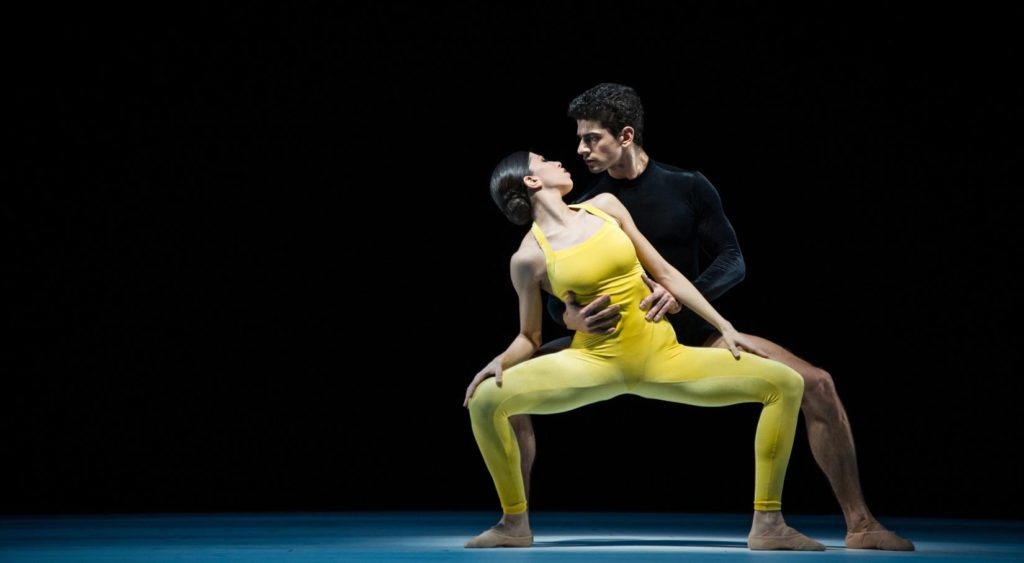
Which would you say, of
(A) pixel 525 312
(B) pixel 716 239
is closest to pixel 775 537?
(A) pixel 525 312

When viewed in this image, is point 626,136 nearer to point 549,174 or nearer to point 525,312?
point 549,174

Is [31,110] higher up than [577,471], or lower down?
higher up

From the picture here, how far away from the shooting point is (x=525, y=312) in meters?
4.15

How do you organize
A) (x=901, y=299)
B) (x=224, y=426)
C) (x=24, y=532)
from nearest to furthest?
(x=24, y=532), (x=901, y=299), (x=224, y=426)

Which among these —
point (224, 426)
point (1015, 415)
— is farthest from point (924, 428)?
point (224, 426)

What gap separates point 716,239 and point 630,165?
36cm

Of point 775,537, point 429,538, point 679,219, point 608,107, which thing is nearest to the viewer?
point 775,537

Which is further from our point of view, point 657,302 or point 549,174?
point 549,174

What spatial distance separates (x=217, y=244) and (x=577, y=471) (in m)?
1.99

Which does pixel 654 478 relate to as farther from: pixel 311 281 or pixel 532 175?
pixel 532 175

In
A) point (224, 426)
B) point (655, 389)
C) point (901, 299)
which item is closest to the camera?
point (655, 389)

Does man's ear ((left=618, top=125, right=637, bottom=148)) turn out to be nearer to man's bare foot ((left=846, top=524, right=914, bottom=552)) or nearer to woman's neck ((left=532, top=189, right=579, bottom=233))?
woman's neck ((left=532, top=189, right=579, bottom=233))

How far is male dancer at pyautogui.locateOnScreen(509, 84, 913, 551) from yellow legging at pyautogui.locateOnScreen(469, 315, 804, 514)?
0.08 m

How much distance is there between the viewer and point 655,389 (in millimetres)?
4070
